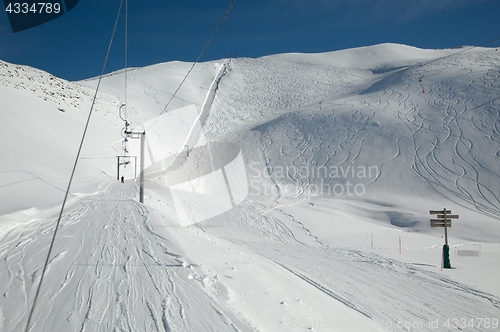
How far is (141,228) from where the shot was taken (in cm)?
1180

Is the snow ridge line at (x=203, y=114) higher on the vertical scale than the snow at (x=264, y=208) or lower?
higher

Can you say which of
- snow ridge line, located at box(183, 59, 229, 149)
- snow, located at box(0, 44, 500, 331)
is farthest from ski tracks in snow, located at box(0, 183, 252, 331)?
snow ridge line, located at box(183, 59, 229, 149)

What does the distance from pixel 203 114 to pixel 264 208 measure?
4014 cm

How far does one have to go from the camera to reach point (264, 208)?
22.4m

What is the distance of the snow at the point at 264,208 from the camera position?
5.94 meters

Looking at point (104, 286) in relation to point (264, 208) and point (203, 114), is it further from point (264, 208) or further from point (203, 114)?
point (203, 114)

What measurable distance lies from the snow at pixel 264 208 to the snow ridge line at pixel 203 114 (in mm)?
530

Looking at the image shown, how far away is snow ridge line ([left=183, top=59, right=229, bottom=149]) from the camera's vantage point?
4947 centimetres

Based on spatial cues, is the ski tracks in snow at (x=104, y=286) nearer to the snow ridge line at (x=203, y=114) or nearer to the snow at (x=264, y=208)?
the snow at (x=264, y=208)

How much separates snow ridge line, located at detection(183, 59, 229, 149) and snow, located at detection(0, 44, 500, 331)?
53 cm

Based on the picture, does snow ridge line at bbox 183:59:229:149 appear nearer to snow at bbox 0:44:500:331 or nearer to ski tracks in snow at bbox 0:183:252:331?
snow at bbox 0:44:500:331

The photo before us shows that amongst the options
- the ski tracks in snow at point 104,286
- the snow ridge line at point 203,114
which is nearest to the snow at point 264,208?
the ski tracks in snow at point 104,286

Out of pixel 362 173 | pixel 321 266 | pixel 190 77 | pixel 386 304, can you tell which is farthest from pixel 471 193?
pixel 190 77

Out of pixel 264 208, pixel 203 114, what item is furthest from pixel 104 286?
pixel 203 114
